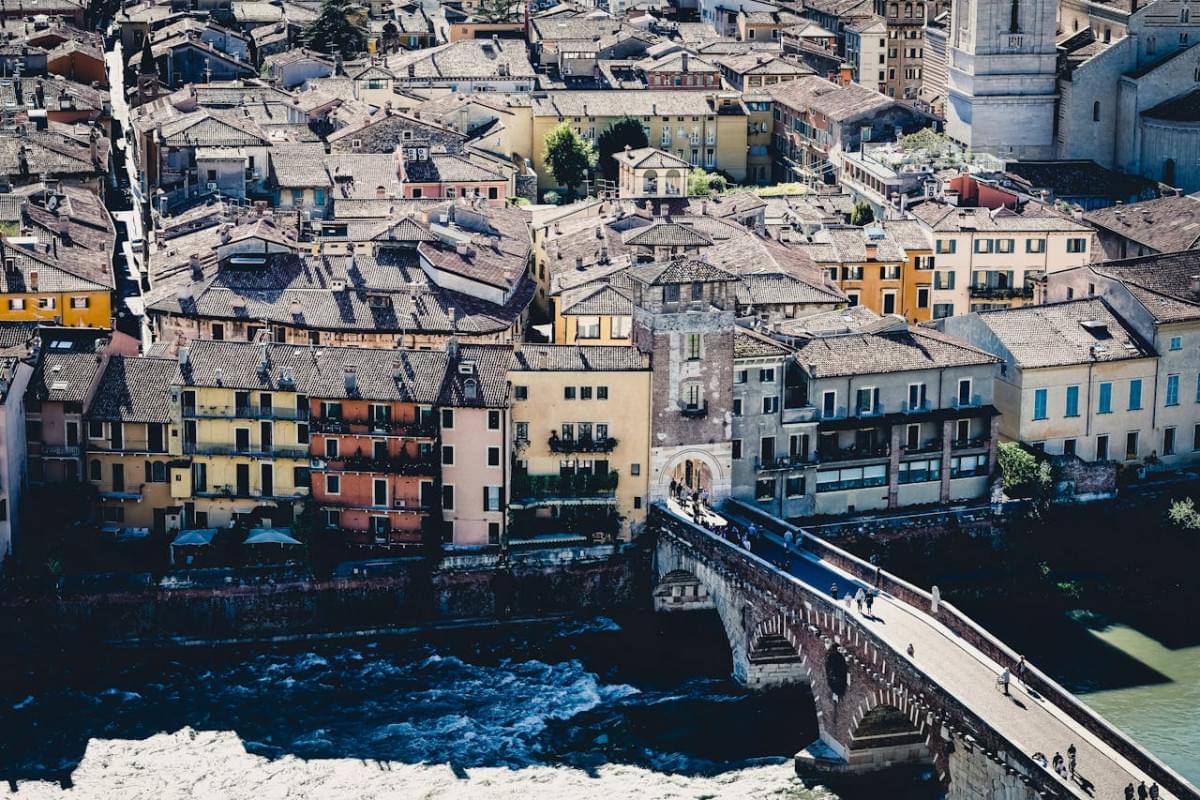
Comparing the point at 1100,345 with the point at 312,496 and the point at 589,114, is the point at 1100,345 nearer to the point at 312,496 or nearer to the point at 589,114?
the point at 312,496

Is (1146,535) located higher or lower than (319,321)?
lower

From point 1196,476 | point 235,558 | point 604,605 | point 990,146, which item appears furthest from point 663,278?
point 990,146

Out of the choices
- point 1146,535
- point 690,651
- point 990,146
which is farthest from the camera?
point 990,146

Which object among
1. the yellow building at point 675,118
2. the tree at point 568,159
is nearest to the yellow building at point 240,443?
the tree at point 568,159

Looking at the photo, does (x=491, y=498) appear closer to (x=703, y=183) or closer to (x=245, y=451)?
(x=245, y=451)

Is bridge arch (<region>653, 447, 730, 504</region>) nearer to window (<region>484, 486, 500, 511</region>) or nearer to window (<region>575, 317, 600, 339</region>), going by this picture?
window (<region>484, 486, 500, 511</region>)

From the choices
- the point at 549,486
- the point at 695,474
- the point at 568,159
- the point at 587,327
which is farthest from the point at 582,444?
the point at 568,159

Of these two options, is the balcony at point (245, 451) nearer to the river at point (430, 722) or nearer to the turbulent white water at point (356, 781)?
the river at point (430, 722)
